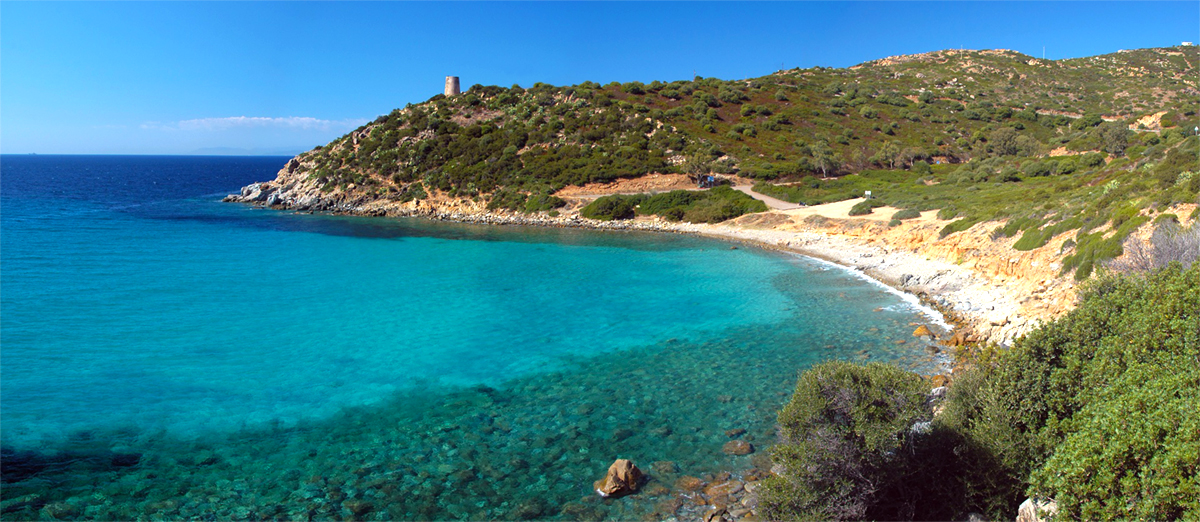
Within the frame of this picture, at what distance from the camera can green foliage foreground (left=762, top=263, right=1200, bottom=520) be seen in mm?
7484

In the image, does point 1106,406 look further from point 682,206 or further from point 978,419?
point 682,206

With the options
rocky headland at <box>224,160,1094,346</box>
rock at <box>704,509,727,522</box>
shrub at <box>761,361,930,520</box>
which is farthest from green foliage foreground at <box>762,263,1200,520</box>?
rocky headland at <box>224,160,1094,346</box>

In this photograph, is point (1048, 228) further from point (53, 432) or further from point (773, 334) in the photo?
point (53, 432)

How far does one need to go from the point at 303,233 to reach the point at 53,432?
33.9 metres

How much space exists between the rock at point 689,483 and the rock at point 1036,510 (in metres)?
4.24

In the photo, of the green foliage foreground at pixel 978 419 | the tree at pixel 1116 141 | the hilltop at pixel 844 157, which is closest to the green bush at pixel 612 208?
the hilltop at pixel 844 157

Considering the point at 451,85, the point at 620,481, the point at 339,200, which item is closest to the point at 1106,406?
the point at 620,481

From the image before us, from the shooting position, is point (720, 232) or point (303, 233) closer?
point (720, 232)

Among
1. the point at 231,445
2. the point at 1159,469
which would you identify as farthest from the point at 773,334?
the point at 231,445

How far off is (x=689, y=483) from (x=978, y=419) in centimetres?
426

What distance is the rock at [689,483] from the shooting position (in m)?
9.69

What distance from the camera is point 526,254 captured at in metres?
A: 35.4

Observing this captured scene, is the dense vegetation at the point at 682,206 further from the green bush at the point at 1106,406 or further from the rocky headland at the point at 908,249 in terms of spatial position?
the green bush at the point at 1106,406

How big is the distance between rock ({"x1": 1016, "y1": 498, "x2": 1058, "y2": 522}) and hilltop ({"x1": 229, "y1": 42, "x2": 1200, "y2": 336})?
11.7 m
